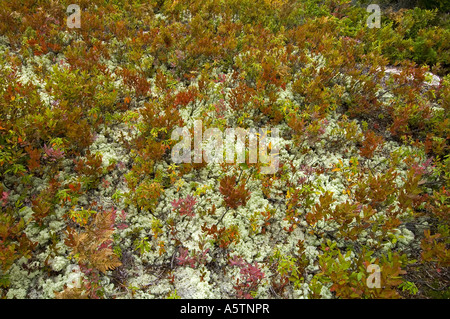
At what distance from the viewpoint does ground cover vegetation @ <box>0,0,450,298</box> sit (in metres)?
3.66

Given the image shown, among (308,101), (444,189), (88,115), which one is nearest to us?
(444,189)

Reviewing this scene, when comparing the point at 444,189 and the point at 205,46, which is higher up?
the point at 205,46

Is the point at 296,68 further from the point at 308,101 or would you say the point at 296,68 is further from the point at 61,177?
the point at 61,177

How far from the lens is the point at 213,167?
5055 millimetres

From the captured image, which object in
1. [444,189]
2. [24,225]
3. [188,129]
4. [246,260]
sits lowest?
[246,260]

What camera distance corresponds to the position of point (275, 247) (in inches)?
163

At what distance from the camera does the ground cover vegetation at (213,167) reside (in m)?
3.66

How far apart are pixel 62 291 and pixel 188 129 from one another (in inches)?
134

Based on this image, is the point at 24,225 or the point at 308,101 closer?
the point at 24,225

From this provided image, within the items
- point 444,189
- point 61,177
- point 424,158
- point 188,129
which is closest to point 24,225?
point 61,177
